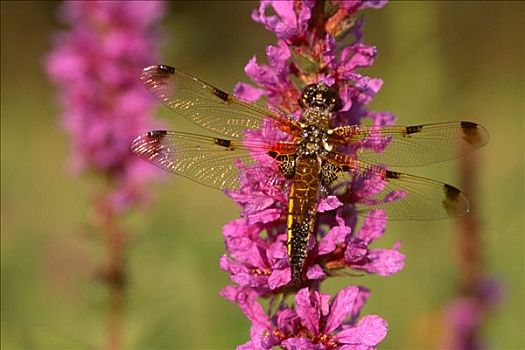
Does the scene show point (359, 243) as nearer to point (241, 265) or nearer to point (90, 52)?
point (241, 265)

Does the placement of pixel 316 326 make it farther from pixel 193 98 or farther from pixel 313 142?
pixel 193 98

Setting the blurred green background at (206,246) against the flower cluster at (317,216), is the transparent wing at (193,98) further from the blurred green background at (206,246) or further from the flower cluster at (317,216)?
the blurred green background at (206,246)

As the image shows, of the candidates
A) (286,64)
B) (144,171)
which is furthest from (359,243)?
(144,171)

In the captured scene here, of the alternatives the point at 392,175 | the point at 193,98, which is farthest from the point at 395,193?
the point at 193,98

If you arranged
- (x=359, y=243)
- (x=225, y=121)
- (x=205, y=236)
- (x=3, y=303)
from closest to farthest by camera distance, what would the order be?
(x=359, y=243) < (x=225, y=121) < (x=3, y=303) < (x=205, y=236)

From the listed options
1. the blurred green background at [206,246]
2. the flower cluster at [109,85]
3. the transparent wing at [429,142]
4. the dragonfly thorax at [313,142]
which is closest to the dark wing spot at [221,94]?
the dragonfly thorax at [313,142]

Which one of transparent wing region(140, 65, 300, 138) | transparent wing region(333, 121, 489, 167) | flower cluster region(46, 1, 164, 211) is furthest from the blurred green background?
transparent wing region(140, 65, 300, 138)
